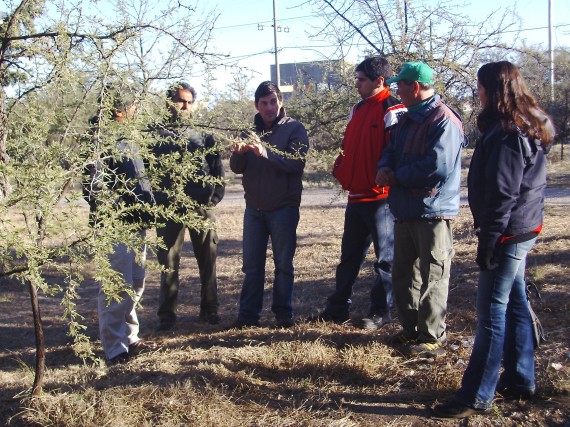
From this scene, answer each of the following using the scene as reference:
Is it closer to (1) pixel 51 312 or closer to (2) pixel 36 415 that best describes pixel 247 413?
(2) pixel 36 415

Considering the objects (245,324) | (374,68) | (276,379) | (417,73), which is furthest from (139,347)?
(417,73)

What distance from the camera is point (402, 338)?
4723mm

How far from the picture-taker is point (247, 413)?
12.6ft

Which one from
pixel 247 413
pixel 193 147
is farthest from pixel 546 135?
pixel 193 147

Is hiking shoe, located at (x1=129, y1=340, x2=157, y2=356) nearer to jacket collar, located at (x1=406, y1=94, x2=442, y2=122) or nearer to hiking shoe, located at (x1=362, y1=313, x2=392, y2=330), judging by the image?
hiking shoe, located at (x1=362, y1=313, x2=392, y2=330)

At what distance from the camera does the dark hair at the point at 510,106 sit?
11.3 feet

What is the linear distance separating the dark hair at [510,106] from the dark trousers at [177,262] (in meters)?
2.97

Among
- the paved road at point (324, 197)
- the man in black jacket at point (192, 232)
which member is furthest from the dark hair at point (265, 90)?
the paved road at point (324, 197)

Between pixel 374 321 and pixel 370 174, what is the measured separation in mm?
1167

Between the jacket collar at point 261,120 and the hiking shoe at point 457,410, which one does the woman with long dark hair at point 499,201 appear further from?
the jacket collar at point 261,120

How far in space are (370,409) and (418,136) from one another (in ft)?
5.77

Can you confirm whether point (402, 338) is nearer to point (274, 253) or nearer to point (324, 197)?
point (274, 253)

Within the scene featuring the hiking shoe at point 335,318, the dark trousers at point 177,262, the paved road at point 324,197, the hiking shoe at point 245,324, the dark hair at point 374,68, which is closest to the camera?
the dark hair at point 374,68

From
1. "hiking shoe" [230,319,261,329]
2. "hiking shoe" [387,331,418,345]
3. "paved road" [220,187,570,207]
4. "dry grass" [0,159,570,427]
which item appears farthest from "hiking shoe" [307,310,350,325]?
"paved road" [220,187,570,207]
